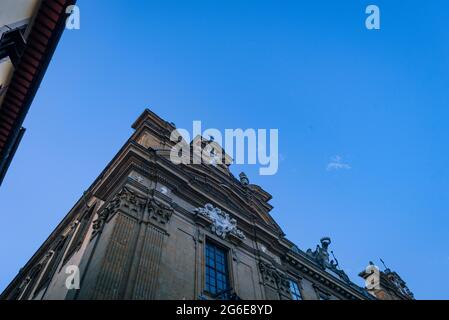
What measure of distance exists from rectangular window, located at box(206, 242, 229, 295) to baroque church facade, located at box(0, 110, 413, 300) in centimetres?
5

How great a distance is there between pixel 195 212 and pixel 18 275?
14432 mm

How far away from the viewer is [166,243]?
47.8 ft

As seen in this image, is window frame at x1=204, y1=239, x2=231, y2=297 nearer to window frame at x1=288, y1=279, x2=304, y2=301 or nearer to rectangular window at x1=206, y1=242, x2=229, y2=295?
rectangular window at x1=206, y1=242, x2=229, y2=295

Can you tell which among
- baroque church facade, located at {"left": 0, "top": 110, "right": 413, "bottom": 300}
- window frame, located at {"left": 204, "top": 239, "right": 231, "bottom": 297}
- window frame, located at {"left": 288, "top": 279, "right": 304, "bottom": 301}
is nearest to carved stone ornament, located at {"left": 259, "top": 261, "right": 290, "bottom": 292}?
baroque church facade, located at {"left": 0, "top": 110, "right": 413, "bottom": 300}

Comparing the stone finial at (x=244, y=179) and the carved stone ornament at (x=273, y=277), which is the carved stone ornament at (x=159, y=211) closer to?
the carved stone ornament at (x=273, y=277)

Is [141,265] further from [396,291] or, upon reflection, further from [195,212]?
[396,291]

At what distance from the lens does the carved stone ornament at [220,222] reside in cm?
1766

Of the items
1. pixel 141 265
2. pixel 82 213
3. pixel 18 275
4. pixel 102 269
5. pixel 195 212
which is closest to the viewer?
pixel 102 269

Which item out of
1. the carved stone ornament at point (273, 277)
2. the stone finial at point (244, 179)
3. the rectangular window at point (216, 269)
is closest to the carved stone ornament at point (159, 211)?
the rectangular window at point (216, 269)

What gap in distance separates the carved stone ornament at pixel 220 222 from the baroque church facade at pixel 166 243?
58mm

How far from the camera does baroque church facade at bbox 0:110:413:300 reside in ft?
41.4
